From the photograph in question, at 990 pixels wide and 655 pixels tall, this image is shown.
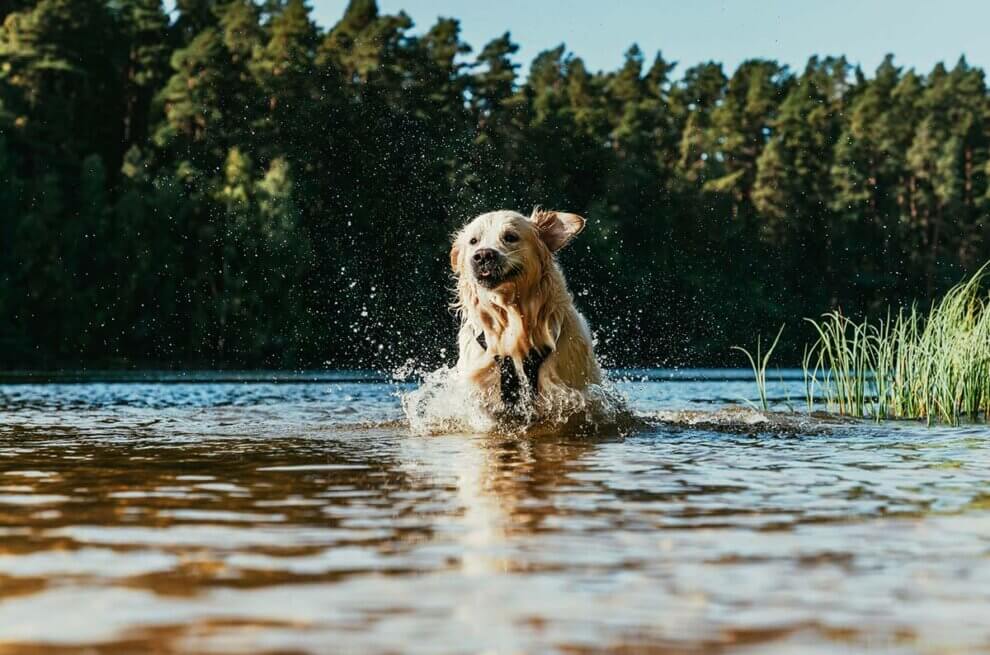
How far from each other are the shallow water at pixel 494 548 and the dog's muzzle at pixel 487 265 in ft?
4.53

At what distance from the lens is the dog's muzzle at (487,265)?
29.6 ft

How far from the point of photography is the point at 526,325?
9500 millimetres

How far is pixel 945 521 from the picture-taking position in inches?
192

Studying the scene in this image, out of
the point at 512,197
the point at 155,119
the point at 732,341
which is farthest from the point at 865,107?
the point at 155,119

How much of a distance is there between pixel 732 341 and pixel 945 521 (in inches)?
2268

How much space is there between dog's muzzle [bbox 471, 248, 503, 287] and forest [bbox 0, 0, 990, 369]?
96.1 ft

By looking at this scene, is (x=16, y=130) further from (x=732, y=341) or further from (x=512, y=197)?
(x=732, y=341)

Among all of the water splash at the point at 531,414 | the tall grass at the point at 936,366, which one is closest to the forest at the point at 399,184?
the tall grass at the point at 936,366

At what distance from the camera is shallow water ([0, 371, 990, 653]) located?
3.09 m

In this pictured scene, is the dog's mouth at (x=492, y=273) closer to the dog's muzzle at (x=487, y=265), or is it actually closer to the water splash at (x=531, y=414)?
the dog's muzzle at (x=487, y=265)

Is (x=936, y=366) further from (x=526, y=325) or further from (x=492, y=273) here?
(x=492, y=273)

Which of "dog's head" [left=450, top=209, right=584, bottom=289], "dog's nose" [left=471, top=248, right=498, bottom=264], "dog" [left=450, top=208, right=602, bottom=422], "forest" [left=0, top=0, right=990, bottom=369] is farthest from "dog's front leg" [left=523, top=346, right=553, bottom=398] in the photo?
"forest" [left=0, top=0, right=990, bottom=369]

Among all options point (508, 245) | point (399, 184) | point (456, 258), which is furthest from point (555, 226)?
point (399, 184)

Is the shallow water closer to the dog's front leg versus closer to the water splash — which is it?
the water splash
